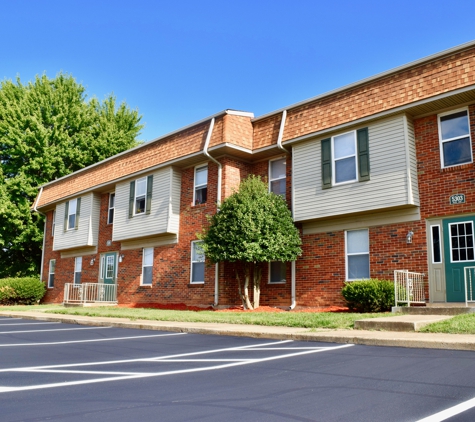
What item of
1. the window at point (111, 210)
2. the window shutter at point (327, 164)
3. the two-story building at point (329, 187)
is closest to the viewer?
the two-story building at point (329, 187)

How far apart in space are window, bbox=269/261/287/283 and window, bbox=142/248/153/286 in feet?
20.6

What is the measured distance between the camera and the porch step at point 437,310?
455 inches

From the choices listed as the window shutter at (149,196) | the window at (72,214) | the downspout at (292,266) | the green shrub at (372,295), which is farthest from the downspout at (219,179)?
the window at (72,214)

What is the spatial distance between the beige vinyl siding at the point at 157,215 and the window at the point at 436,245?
1011 cm

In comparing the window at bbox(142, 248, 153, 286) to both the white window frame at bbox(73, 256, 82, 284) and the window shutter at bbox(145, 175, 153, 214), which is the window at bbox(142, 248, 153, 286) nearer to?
the window shutter at bbox(145, 175, 153, 214)

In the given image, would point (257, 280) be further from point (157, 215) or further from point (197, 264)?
point (157, 215)

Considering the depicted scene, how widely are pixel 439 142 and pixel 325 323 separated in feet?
22.0

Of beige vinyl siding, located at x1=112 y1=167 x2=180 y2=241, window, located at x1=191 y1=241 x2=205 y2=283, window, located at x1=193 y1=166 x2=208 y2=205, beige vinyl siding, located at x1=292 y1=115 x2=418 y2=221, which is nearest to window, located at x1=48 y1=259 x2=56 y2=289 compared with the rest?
beige vinyl siding, located at x1=112 y1=167 x2=180 y2=241

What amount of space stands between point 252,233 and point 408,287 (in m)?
5.02

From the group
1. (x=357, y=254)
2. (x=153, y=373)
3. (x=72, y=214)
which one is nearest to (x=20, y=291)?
(x=72, y=214)

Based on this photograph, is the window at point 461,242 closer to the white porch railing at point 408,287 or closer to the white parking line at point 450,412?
the white porch railing at point 408,287

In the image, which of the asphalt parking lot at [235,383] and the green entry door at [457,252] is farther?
the green entry door at [457,252]

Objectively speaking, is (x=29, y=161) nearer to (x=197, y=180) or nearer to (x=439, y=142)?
(x=197, y=180)

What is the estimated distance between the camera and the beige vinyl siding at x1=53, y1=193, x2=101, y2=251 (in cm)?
2548
